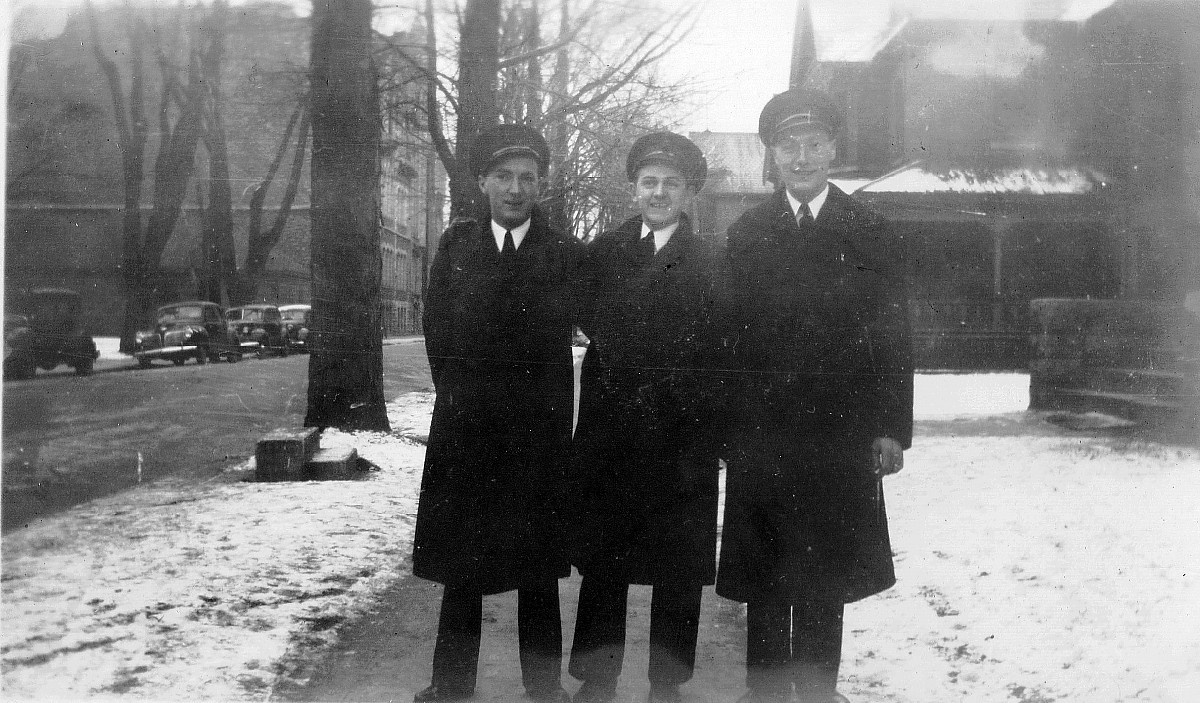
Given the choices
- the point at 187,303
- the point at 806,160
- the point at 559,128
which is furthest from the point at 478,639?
the point at 806,160

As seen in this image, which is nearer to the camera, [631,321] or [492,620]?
[631,321]

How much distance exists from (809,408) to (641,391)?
60cm

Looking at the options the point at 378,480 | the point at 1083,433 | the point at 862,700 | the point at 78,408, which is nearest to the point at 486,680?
the point at 378,480

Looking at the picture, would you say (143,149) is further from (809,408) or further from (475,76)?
(809,408)

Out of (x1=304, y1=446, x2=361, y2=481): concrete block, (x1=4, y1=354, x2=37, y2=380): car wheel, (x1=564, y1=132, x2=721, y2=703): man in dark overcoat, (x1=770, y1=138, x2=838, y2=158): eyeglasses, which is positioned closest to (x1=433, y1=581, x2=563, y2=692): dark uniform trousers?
(x1=564, y1=132, x2=721, y2=703): man in dark overcoat

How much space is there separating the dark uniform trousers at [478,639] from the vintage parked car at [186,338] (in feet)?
4.36

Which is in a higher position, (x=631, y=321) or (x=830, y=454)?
(x=631, y=321)

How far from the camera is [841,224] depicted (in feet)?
9.04

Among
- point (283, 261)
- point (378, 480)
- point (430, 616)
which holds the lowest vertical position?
point (430, 616)

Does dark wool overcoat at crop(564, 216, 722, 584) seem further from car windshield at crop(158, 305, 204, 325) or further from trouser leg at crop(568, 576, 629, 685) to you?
car windshield at crop(158, 305, 204, 325)

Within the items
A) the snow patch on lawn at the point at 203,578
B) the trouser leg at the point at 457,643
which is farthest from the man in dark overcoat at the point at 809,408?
the snow patch on lawn at the point at 203,578

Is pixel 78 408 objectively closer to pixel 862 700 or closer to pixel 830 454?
pixel 830 454

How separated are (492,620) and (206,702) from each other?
106cm

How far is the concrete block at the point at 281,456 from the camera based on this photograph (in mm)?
3250
